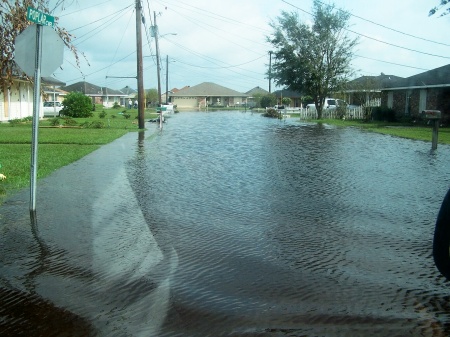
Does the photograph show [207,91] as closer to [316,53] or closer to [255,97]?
[255,97]

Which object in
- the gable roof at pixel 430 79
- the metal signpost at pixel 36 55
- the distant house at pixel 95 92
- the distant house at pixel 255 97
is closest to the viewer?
the metal signpost at pixel 36 55

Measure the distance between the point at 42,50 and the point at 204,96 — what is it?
104782mm

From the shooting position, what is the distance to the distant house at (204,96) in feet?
365

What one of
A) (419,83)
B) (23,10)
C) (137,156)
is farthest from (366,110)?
(23,10)

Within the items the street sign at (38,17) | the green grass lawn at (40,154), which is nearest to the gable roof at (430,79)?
the green grass lawn at (40,154)

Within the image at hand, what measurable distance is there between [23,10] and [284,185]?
20.1 feet

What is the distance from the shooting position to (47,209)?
8320 millimetres

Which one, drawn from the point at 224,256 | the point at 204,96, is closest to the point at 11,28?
the point at 224,256

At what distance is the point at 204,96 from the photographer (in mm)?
111625

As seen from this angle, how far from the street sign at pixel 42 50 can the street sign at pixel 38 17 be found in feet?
0.68

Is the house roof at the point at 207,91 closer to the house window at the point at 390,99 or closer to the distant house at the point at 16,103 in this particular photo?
the distant house at the point at 16,103

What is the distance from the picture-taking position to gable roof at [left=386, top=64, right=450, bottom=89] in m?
32.6

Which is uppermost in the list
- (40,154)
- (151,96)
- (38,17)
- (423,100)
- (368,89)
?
(151,96)

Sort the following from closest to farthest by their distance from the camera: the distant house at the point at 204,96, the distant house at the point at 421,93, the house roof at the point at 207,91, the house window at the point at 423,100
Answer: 1. the distant house at the point at 421,93
2. the house window at the point at 423,100
3. the distant house at the point at 204,96
4. the house roof at the point at 207,91
